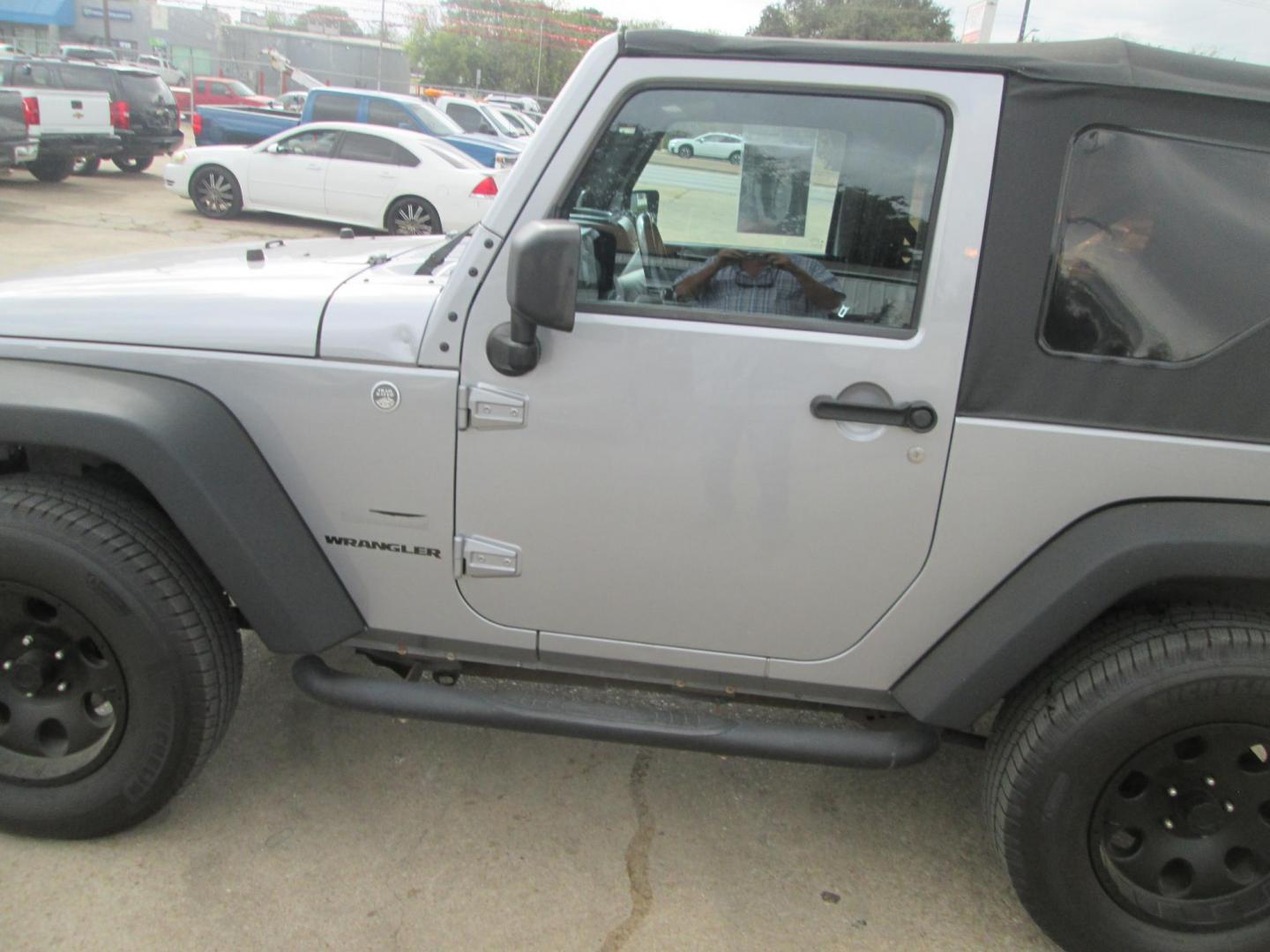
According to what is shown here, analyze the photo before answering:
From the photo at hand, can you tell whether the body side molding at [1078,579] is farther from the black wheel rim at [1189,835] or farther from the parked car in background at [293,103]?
the parked car in background at [293,103]

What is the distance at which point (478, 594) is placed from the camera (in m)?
2.42

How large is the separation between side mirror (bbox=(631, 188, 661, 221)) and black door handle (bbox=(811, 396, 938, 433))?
23.2 inches

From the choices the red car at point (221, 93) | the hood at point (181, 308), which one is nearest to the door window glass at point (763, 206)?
the hood at point (181, 308)

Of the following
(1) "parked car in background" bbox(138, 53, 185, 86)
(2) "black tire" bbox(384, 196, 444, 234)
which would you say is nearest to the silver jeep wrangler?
(2) "black tire" bbox(384, 196, 444, 234)

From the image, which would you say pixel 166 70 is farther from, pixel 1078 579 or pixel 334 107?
pixel 1078 579

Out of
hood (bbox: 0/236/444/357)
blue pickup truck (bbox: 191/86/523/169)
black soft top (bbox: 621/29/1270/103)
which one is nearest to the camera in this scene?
black soft top (bbox: 621/29/1270/103)

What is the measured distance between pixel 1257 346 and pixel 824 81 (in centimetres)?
102

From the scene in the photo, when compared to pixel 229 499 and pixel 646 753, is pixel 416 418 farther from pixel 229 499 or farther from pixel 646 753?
pixel 646 753

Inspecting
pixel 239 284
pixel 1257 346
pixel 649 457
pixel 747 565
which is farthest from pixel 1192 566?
pixel 239 284

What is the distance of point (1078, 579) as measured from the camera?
2061mm

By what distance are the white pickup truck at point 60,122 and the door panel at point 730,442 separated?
14.7 m

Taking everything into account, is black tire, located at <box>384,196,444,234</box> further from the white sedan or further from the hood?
the hood

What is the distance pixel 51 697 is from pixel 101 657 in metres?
0.19

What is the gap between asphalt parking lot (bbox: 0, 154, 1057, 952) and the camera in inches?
93.0
